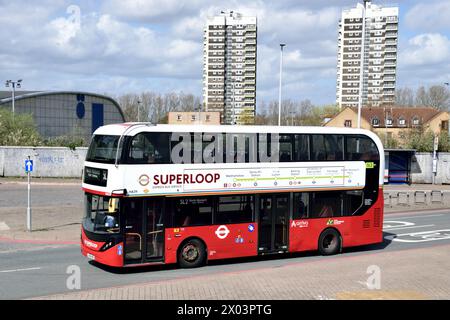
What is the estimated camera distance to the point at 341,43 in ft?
494

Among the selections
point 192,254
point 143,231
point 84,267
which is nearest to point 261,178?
point 192,254

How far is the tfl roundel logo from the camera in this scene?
51.3 feet

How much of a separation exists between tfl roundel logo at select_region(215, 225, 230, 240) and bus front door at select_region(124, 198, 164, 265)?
1.77m

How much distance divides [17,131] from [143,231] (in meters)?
40.1

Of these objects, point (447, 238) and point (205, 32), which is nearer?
point (447, 238)

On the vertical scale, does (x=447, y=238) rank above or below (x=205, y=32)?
below

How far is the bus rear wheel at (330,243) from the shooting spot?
58.1 feet

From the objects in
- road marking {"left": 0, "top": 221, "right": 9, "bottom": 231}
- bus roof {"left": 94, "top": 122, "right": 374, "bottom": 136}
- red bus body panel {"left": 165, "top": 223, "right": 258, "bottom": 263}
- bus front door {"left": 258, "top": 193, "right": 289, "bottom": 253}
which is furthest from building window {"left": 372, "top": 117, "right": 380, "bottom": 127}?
red bus body panel {"left": 165, "top": 223, "right": 258, "bottom": 263}

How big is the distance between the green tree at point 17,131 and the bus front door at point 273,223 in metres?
37.6

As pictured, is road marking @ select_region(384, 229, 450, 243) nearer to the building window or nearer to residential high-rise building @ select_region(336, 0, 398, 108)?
the building window

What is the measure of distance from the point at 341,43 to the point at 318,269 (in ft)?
471

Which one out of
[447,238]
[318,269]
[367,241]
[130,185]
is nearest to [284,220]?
[318,269]

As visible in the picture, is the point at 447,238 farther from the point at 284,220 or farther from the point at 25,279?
the point at 25,279

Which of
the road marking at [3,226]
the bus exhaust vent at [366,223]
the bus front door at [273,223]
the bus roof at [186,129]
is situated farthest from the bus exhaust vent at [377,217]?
the road marking at [3,226]
